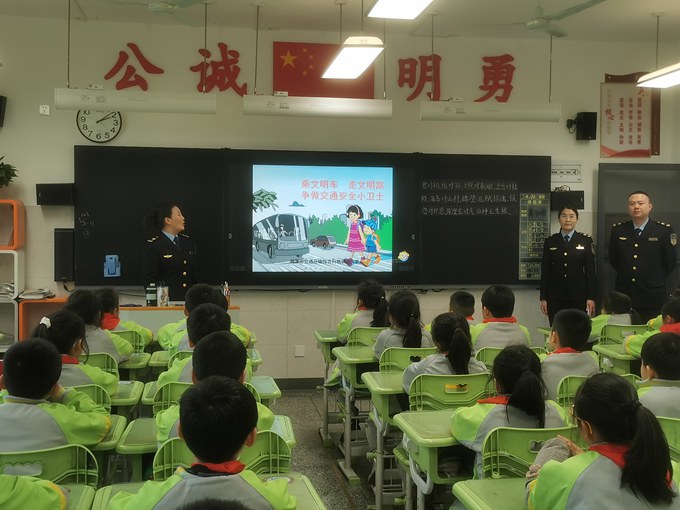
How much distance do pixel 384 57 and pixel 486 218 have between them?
1.77 metres

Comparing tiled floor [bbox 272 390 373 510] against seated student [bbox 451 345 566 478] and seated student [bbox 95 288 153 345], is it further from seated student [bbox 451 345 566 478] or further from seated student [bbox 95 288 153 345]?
seated student [bbox 451 345 566 478]

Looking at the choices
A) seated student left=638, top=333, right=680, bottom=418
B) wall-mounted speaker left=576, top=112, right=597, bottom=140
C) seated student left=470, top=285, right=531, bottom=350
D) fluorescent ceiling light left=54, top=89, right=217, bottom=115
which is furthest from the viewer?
wall-mounted speaker left=576, top=112, right=597, bottom=140

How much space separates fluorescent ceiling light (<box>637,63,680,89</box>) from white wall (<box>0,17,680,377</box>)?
1324 mm

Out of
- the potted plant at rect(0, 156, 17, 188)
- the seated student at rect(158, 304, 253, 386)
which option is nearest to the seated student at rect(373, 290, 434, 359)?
the seated student at rect(158, 304, 253, 386)

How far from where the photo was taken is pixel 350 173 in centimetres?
653

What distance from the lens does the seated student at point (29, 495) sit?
65.4 inches

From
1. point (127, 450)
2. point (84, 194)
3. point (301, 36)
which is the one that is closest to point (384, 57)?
point (301, 36)

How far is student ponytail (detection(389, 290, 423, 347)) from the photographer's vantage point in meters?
3.92

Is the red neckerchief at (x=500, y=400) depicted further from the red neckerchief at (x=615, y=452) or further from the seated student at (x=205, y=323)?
the seated student at (x=205, y=323)

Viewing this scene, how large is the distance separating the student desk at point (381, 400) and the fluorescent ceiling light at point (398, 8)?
1.95 m

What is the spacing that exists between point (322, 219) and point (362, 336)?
2.26m

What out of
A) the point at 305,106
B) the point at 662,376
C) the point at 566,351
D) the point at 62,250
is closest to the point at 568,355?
the point at 566,351

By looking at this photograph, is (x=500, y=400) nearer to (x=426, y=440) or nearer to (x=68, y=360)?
(x=426, y=440)

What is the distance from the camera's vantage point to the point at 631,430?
66.5 inches
